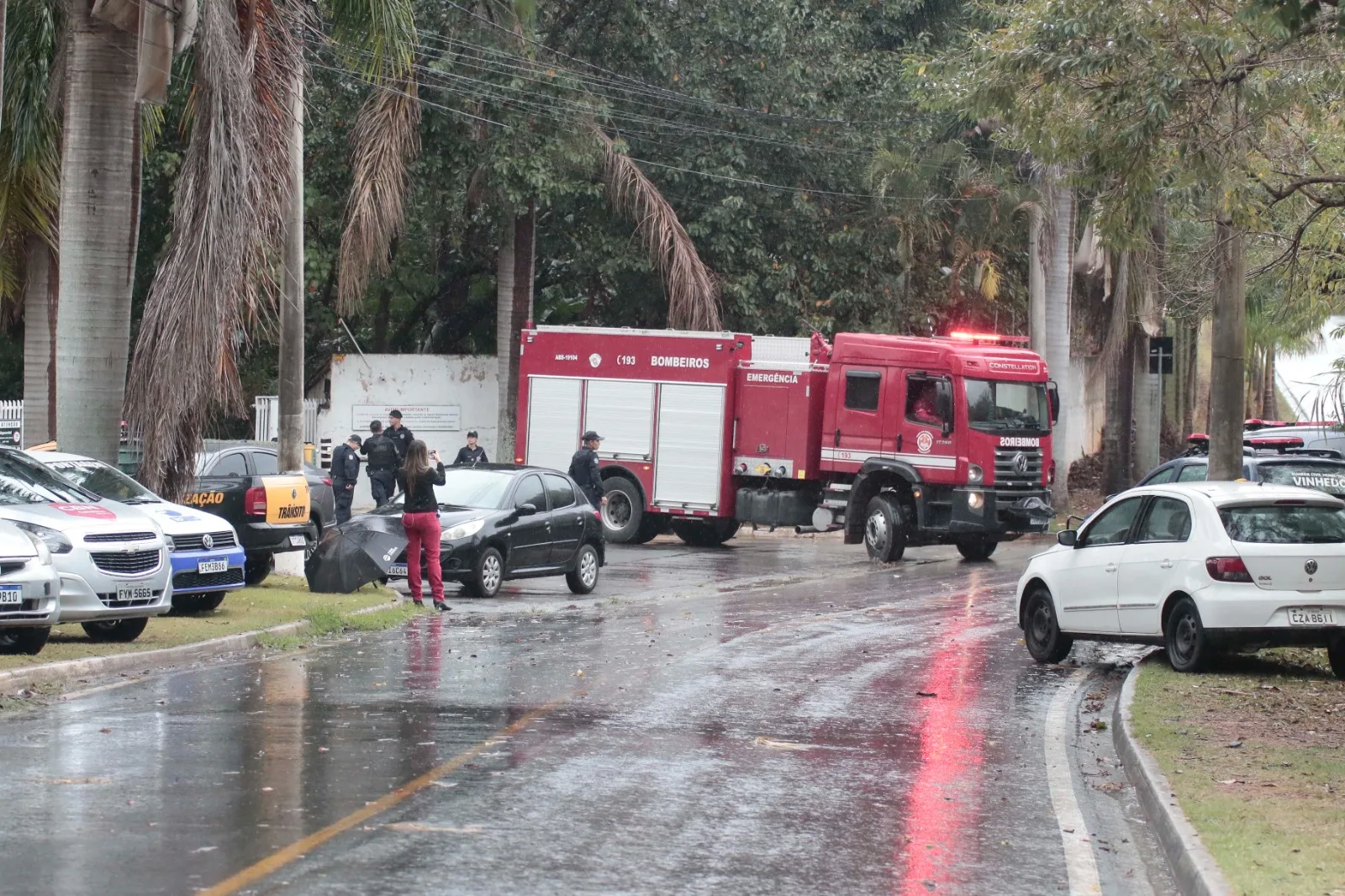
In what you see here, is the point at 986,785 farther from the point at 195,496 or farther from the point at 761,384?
the point at 761,384

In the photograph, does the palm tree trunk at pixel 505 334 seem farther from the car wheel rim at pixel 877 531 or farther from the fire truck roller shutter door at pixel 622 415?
the car wheel rim at pixel 877 531

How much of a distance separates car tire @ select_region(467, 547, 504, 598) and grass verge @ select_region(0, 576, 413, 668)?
41.5 inches

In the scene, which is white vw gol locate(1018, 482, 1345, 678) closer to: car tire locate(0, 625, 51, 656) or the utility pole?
car tire locate(0, 625, 51, 656)

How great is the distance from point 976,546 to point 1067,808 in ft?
59.8

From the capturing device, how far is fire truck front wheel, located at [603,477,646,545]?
29312 mm

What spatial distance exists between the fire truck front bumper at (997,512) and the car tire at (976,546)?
579 mm

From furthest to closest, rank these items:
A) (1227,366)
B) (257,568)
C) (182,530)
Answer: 1. (257,568)
2. (1227,366)
3. (182,530)

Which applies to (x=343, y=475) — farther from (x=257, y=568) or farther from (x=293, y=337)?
(x=293, y=337)

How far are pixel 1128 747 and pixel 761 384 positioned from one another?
18.2 metres

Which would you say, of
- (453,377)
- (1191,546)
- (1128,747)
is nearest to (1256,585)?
(1191,546)

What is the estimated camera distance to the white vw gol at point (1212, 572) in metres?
12.9

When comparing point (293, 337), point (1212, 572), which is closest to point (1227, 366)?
point (1212, 572)

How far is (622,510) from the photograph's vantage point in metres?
29.6

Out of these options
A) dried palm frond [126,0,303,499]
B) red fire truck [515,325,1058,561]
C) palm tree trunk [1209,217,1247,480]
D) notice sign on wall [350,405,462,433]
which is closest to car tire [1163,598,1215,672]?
palm tree trunk [1209,217,1247,480]
